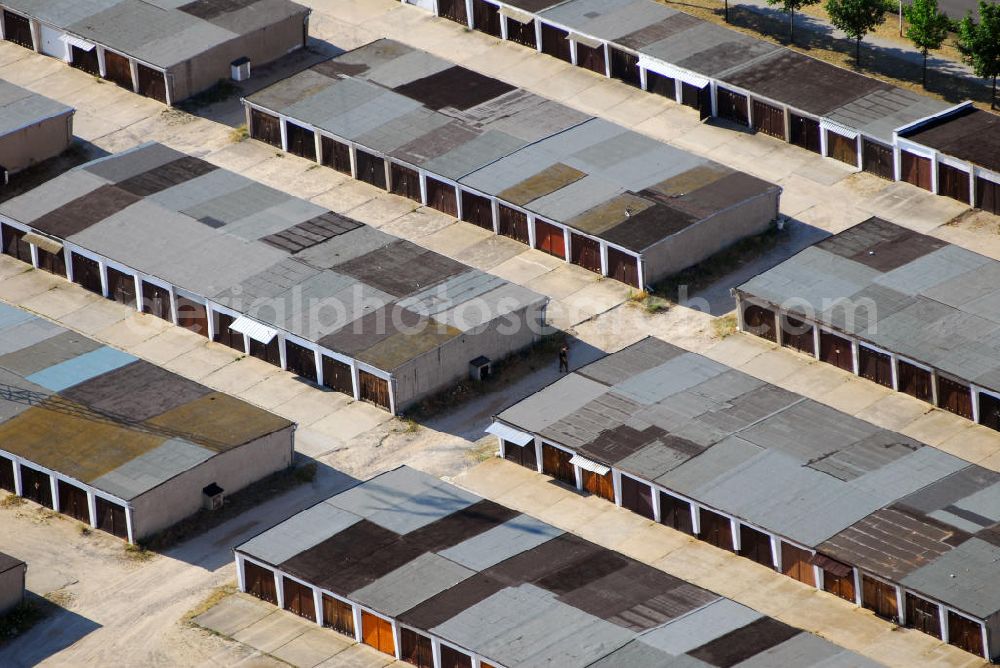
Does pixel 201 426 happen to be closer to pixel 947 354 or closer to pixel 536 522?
pixel 536 522

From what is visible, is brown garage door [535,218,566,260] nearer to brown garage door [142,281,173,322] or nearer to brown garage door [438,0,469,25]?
brown garage door [142,281,173,322]

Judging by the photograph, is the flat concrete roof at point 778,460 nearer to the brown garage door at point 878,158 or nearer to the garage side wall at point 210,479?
the garage side wall at point 210,479

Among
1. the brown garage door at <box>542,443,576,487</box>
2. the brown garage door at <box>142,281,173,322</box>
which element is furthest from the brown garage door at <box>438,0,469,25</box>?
the brown garage door at <box>542,443,576,487</box>

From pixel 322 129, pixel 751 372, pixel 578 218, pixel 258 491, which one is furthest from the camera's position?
pixel 322 129

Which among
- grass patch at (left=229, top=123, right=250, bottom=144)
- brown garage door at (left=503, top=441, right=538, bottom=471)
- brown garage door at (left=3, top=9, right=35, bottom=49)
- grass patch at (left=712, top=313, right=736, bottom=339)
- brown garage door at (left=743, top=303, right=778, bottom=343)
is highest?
brown garage door at (left=3, top=9, right=35, bottom=49)

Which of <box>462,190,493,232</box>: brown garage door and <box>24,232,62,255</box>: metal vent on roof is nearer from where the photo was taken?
<box>24,232,62,255</box>: metal vent on roof

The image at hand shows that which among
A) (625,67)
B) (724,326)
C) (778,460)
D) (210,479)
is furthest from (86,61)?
(778,460)

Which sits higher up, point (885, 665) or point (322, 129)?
point (322, 129)

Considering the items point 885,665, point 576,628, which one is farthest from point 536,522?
point 885,665
